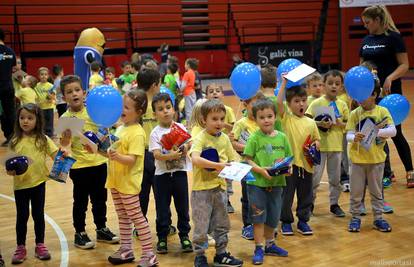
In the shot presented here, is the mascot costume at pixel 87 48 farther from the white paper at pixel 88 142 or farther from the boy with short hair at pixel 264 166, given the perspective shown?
the boy with short hair at pixel 264 166

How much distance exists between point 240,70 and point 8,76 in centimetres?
525

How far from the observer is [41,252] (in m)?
4.32

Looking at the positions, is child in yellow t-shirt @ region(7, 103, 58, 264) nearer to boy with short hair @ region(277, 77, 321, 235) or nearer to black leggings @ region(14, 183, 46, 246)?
black leggings @ region(14, 183, 46, 246)

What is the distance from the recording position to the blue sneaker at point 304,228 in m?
4.66

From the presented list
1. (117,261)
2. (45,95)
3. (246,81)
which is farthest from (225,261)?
(45,95)

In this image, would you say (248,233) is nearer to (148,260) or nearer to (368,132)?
(148,260)

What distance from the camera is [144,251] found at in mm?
4062

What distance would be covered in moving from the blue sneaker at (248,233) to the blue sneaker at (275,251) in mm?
395

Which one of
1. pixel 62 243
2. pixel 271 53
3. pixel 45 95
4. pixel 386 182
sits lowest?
pixel 62 243

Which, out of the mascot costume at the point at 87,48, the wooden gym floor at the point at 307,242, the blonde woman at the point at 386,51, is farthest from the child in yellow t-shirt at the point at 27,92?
the blonde woman at the point at 386,51

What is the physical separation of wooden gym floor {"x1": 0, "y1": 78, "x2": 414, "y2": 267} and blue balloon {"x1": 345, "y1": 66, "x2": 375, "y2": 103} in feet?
3.65

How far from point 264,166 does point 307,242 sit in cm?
87

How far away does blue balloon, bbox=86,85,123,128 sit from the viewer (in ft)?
12.4

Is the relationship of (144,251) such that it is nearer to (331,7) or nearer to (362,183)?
(362,183)
